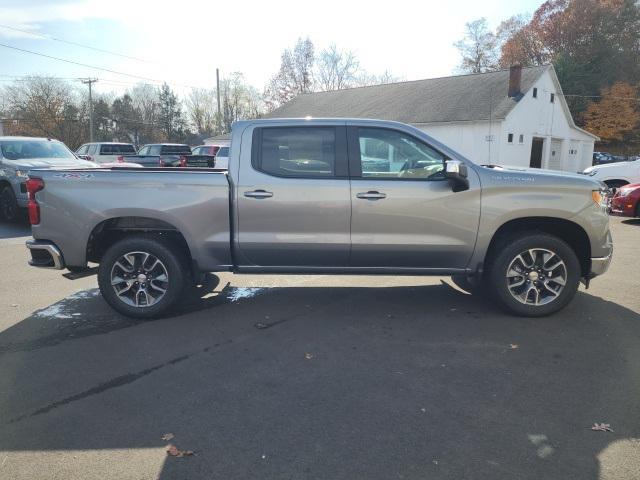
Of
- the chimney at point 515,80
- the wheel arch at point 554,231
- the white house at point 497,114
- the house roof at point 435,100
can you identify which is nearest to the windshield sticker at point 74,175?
the wheel arch at point 554,231

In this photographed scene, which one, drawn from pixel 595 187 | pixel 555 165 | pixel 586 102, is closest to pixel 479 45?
pixel 586 102

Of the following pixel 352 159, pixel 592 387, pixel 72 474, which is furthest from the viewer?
pixel 352 159

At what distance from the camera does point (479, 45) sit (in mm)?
61875

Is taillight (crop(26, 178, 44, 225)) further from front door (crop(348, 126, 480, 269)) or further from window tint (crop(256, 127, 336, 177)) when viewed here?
front door (crop(348, 126, 480, 269))

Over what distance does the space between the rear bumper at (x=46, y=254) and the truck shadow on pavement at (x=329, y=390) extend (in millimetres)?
583

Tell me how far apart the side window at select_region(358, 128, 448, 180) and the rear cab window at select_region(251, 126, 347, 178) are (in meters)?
0.24

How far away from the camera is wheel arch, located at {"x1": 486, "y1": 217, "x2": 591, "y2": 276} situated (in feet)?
16.2

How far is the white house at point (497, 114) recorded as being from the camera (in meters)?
29.9

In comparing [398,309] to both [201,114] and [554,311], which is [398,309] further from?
[201,114]

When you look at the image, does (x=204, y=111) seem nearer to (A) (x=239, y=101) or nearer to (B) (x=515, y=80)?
(A) (x=239, y=101)

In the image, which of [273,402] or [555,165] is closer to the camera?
[273,402]

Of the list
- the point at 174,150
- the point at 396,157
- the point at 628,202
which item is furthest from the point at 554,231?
the point at 174,150

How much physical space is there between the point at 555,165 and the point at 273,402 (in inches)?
1464

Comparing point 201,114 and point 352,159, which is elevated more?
point 201,114
